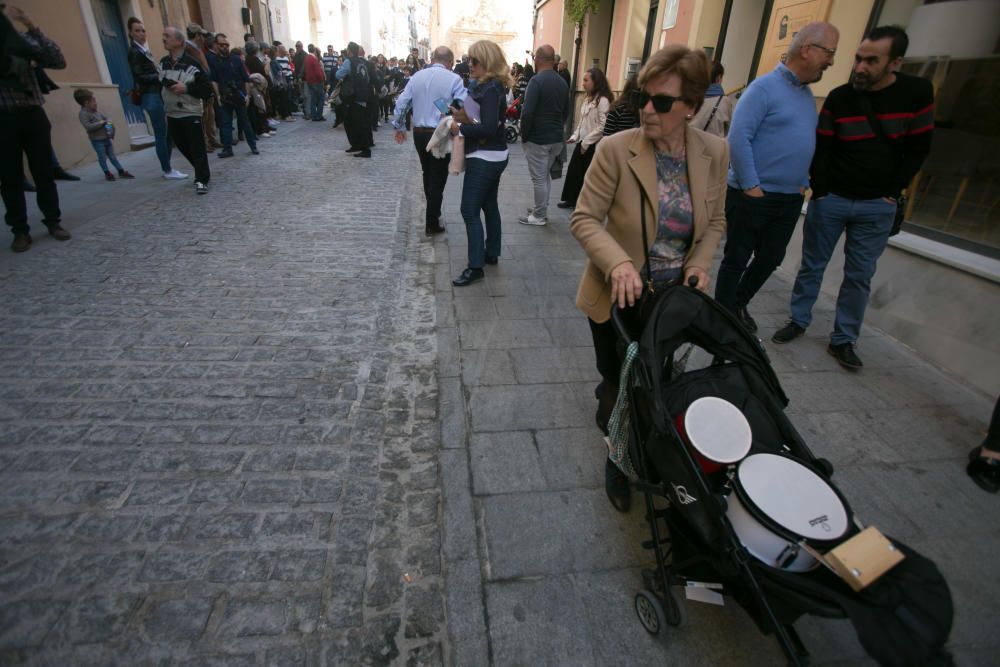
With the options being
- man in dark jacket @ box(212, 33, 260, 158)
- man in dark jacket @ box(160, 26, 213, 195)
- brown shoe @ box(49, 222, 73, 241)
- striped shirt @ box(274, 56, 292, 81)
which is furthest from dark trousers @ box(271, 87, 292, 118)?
brown shoe @ box(49, 222, 73, 241)

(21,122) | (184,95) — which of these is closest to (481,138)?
(21,122)

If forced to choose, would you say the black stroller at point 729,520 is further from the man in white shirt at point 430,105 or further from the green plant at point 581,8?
the green plant at point 581,8

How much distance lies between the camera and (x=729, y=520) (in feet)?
5.49

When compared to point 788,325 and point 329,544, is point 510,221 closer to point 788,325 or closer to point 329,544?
point 788,325

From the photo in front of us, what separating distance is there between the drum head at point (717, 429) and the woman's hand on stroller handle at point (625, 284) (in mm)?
480

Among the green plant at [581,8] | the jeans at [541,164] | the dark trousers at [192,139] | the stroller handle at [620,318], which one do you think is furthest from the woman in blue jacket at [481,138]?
the green plant at [581,8]

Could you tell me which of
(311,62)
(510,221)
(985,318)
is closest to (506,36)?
(311,62)

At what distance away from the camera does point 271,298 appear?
4.79 m

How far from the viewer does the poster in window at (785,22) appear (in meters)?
5.75

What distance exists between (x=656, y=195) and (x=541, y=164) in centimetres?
503

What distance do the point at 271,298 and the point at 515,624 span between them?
3683mm

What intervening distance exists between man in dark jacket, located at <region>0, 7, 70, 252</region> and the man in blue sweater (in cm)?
644

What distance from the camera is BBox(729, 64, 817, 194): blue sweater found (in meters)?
3.79

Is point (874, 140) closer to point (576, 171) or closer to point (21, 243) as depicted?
point (576, 171)
